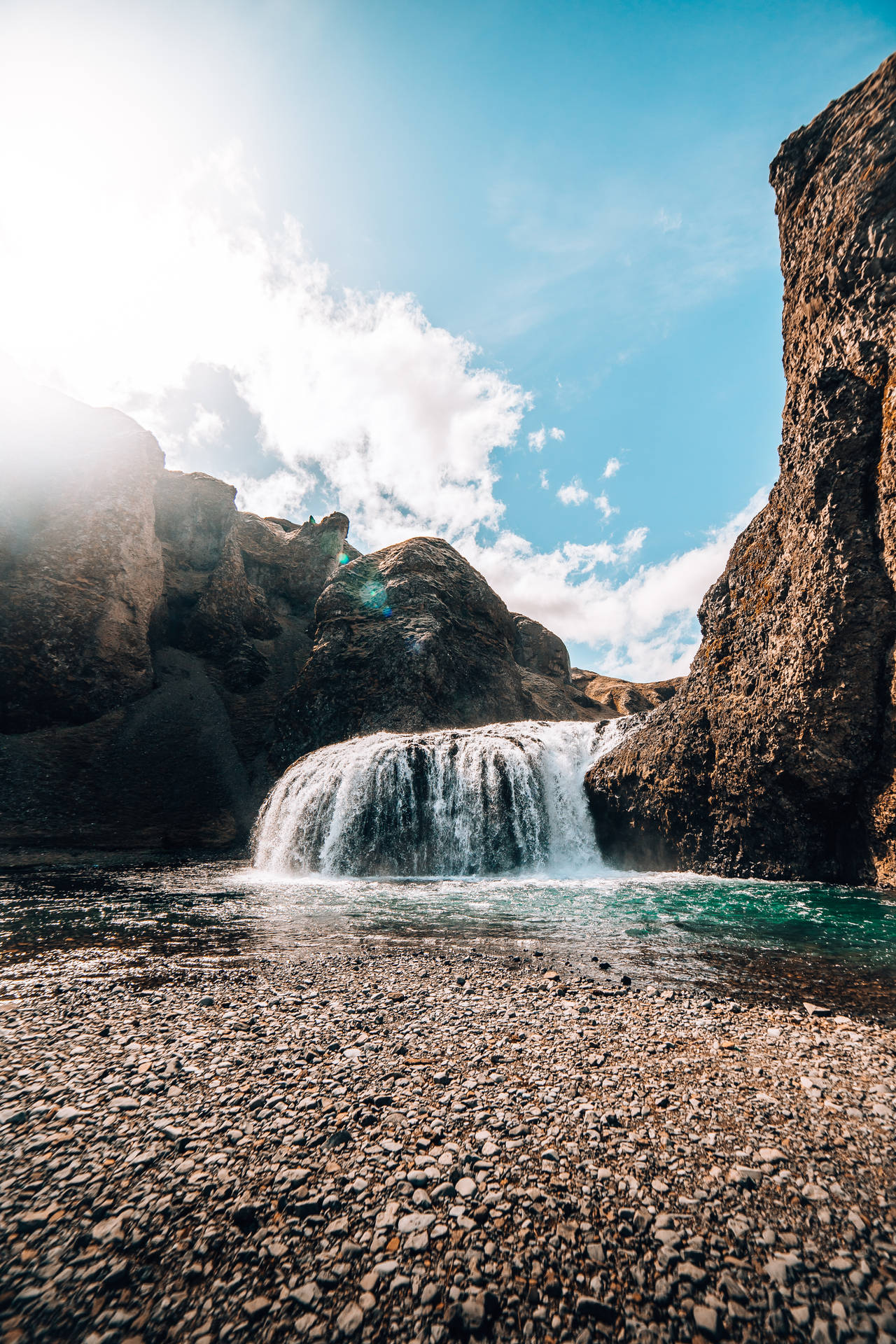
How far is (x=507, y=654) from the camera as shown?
183 ft

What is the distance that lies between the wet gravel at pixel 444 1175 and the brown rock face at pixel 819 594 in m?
11.0

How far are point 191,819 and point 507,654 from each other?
1363 inches

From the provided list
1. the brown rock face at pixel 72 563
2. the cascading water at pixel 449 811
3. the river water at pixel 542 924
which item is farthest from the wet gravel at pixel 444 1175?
the brown rock face at pixel 72 563

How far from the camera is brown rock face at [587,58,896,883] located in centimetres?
1361

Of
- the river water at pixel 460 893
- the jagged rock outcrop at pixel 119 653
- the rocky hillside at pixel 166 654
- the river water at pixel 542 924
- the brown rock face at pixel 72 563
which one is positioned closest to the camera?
the river water at pixel 542 924

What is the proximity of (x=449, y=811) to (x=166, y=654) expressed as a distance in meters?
43.1

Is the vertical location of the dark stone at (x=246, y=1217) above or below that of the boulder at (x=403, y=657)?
below

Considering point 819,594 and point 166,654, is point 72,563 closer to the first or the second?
point 166,654

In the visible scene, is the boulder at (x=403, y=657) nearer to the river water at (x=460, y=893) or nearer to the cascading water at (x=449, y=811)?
the river water at (x=460, y=893)

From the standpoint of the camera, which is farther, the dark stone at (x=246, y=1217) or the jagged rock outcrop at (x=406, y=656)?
the jagged rock outcrop at (x=406, y=656)

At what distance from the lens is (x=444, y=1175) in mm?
3115

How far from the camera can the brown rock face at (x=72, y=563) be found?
38531 millimetres

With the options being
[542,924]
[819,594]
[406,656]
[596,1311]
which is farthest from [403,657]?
[596,1311]

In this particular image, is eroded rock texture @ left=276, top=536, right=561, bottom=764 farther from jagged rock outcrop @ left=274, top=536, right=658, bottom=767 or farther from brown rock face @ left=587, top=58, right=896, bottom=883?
brown rock face @ left=587, top=58, right=896, bottom=883
